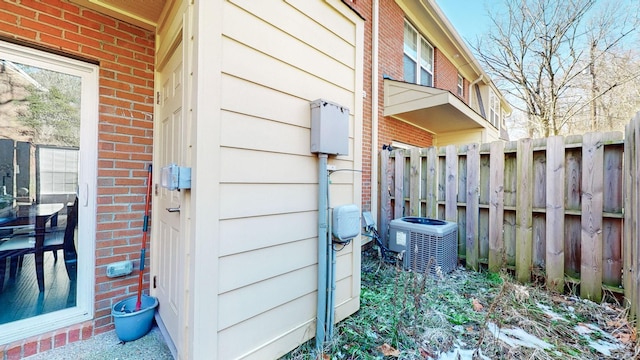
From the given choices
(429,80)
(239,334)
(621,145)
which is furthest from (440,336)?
(429,80)

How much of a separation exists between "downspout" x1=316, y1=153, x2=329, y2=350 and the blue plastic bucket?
1373 millimetres

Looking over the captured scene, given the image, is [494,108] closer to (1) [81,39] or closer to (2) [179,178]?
(2) [179,178]

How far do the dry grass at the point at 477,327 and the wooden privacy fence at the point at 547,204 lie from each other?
1.00ft

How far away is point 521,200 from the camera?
2.99 meters

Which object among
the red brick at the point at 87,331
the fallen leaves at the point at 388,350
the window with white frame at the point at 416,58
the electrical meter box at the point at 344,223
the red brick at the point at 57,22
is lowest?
the fallen leaves at the point at 388,350

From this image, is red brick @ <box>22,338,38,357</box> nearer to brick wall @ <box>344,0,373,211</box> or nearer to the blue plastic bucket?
the blue plastic bucket

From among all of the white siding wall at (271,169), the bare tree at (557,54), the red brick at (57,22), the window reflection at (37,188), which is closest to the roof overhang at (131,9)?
the red brick at (57,22)

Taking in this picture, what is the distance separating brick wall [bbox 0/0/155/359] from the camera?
1.94 m

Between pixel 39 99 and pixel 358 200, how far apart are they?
2.63m

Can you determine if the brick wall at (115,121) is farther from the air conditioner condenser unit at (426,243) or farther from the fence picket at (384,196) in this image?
the fence picket at (384,196)

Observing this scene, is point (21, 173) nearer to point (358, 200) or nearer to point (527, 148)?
point (358, 200)

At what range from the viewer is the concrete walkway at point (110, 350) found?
1.82 m

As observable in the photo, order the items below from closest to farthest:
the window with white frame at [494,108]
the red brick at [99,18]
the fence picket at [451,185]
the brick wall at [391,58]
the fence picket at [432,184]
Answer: the red brick at [99,18] → the fence picket at [451,185] → the fence picket at [432,184] → the brick wall at [391,58] → the window with white frame at [494,108]

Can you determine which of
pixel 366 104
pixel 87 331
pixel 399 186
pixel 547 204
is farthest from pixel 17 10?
pixel 547 204
